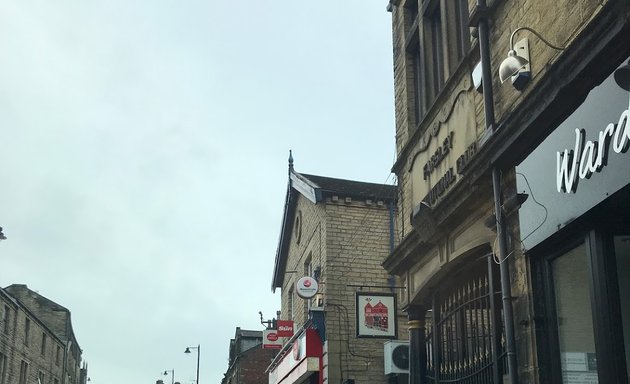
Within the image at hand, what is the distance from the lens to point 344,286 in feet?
61.0

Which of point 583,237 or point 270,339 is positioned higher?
point 270,339

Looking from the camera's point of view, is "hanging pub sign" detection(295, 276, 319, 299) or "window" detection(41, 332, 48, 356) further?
"window" detection(41, 332, 48, 356)

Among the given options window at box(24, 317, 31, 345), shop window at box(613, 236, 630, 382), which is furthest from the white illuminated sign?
window at box(24, 317, 31, 345)

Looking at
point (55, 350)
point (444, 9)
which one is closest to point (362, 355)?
point (444, 9)

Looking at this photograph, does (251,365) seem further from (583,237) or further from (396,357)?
(583,237)

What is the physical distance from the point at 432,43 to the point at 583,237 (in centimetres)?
555

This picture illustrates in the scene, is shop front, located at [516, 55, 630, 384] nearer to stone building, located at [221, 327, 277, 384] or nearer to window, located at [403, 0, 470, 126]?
window, located at [403, 0, 470, 126]

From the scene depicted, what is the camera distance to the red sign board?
2189 cm

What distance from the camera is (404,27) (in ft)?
42.0

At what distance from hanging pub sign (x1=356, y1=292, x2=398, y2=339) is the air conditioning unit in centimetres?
99

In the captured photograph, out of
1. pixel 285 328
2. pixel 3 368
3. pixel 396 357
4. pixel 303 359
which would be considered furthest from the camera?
pixel 3 368

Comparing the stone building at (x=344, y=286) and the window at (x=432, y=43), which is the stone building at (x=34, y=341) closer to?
the stone building at (x=344, y=286)

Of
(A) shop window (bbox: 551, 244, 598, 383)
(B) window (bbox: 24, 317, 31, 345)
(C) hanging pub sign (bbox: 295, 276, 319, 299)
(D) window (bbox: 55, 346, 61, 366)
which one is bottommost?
(A) shop window (bbox: 551, 244, 598, 383)

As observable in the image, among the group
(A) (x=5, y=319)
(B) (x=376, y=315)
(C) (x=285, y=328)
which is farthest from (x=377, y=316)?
(A) (x=5, y=319)
